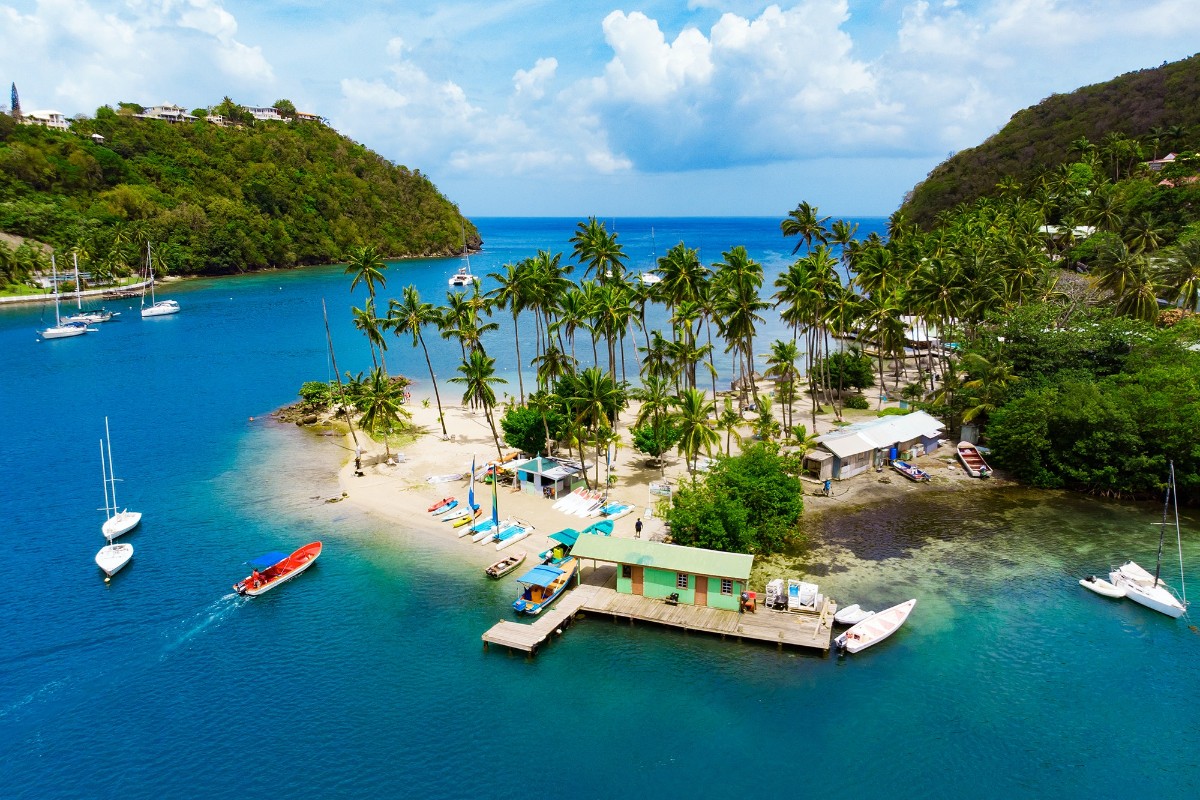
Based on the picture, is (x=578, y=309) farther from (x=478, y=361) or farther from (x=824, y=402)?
(x=824, y=402)

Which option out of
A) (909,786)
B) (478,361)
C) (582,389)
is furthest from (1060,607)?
(478,361)

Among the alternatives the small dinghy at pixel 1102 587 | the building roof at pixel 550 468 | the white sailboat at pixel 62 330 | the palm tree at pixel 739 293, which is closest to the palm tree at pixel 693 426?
the building roof at pixel 550 468

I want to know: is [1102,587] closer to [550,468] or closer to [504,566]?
[504,566]

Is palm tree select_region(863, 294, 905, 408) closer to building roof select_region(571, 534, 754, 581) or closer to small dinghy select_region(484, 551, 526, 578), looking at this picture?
building roof select_region(571, 534, 754, 581)

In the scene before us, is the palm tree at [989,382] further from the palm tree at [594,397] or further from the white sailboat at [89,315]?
the white sailboat at [89,315]

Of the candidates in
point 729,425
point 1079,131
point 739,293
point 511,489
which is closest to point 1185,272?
point 739,293

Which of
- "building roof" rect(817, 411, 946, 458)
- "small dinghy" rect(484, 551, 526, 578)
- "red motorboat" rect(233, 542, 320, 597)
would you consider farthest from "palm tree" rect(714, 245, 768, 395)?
"red motorboat" rect(233, 542, 320, 597)
